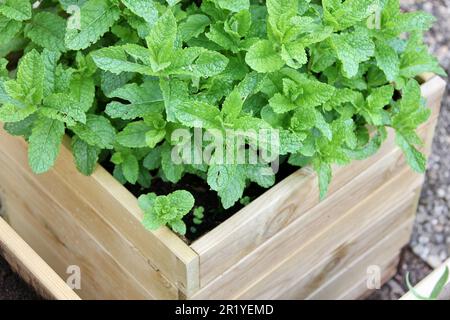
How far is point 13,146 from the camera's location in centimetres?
180

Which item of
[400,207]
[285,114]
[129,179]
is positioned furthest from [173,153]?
[400,207]

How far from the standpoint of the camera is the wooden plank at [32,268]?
1549 mm

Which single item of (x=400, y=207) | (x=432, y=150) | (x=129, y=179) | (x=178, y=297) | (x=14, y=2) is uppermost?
(x=14, y=2)

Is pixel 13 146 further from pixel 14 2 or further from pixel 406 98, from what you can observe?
pixel 406 98

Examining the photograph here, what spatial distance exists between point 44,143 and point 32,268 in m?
0.27

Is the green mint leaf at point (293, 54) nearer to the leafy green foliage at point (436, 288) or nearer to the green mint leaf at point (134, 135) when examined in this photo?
the green mint leaf at point (134, 135)

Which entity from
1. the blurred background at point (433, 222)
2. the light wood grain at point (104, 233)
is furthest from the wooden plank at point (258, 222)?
the blurred background at point (433, 222)

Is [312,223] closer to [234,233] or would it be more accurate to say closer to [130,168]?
[234,233]

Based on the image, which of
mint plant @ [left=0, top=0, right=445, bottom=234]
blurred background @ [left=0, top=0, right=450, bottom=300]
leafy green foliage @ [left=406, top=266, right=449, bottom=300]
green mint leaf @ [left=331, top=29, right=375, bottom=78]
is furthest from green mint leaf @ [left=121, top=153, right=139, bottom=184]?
blurred background @ [left=0, top=0, right=450, bottom=300]

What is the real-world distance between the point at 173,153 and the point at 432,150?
113 cm

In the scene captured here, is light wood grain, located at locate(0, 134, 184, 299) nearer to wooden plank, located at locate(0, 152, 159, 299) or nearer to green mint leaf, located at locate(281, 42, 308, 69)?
wooden plank, located at locate(0, 152, 159, 299)

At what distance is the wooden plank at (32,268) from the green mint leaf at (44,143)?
8.6 inches

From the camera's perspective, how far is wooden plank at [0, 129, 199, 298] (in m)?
1.51

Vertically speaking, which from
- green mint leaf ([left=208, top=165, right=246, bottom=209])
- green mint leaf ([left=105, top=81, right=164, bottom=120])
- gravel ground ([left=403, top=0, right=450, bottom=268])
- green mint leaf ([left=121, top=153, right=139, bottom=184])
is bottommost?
gravel ground ([left=403, top=0, right=450, bottom=268])
